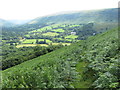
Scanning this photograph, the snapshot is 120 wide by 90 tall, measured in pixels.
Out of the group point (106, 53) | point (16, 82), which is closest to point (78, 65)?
point (106, 53)

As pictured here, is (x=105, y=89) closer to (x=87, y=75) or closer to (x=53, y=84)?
(x=53, y=84)

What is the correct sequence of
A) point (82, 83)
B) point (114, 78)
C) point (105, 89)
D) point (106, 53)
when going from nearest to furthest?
point (105, 89) → point (114, 78) → point (82, 83) → point (106, 53)

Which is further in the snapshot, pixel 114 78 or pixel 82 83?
pixel 82 83

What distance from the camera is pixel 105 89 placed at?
470 inches

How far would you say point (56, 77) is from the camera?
620 inches

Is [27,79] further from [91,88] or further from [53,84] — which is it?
[91,88]

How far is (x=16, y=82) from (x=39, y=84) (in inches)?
120

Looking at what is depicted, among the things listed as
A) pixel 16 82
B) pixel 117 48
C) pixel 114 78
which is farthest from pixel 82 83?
pixel 117 48

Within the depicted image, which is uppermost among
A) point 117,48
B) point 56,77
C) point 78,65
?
point 117,48

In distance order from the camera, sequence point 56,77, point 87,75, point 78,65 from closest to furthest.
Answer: point 56,77 → point 87,75 → point 78,65

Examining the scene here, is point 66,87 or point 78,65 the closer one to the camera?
point 66,87

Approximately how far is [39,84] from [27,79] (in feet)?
6.91

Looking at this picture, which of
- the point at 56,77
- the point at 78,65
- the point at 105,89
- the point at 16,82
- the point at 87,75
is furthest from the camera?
the point at 78,65

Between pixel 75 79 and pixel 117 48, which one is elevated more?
pixel 117 48
